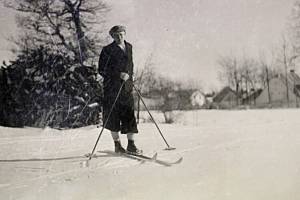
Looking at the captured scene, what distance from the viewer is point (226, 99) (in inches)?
57.3

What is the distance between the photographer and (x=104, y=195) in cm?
129

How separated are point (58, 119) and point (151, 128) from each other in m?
0.33

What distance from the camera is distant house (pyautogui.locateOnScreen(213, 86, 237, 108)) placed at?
1442 millimetres

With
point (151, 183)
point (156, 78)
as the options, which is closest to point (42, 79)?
point (156, 78)

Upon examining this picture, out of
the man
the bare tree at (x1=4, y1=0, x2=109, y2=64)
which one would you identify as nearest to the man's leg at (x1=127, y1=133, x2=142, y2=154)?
the man

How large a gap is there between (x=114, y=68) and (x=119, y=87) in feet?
0.23

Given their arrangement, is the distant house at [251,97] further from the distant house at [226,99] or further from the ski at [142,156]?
the ski at [142,156]

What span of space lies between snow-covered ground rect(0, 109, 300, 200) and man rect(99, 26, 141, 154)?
0.04 m

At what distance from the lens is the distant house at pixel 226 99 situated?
4.73 feet

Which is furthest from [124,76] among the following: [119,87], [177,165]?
[177,165]

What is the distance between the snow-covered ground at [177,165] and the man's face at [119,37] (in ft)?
1.06

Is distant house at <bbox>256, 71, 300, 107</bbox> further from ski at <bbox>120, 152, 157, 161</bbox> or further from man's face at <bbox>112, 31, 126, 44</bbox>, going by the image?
man's face at <bbox>112, 31, 126, 44</bbox>

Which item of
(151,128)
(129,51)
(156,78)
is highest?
(129,51)

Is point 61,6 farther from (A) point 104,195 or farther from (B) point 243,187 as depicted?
(B) point 243,187
